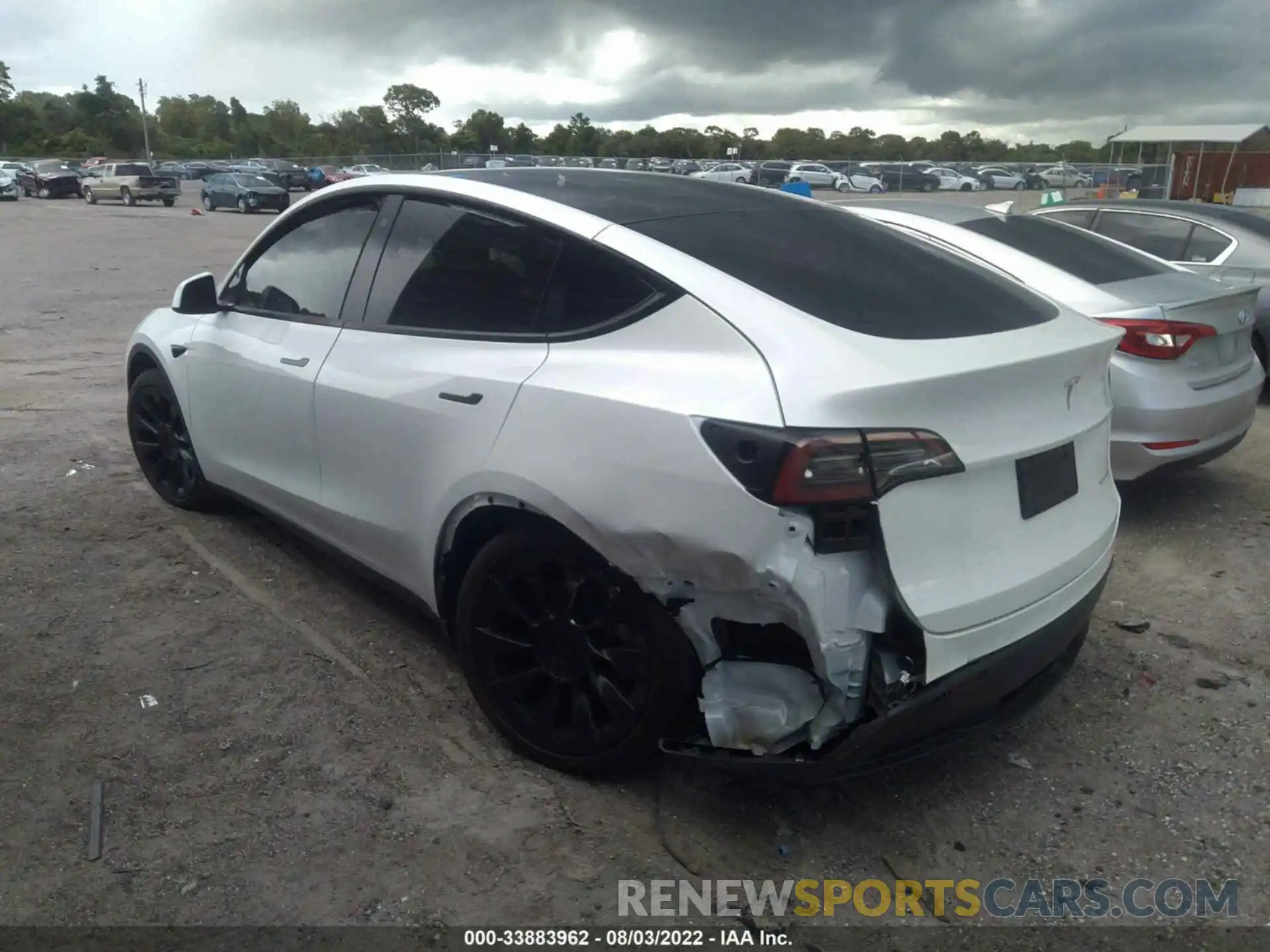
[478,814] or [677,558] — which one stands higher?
Answer: [677,558]

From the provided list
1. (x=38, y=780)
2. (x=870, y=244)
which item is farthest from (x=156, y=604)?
(x=870, y=244)

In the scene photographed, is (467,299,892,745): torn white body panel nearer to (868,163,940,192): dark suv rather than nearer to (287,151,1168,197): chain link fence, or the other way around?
(287,151,1168,197): chain link fence

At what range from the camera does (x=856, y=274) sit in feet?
9.82

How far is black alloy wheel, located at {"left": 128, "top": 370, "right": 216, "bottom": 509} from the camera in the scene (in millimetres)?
4957

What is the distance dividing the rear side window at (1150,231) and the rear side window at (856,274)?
223 inches

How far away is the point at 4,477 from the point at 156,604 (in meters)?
2.32

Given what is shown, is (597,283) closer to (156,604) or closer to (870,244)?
(870,244)

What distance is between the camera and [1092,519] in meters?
3.03

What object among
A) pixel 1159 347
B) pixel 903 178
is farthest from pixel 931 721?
pixel 903 178

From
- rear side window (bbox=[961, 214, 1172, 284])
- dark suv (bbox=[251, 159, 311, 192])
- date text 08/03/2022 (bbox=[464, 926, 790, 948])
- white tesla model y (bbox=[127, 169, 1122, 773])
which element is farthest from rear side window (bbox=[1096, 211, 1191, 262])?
dark suv (bbox=[251, 159, 311, 192])

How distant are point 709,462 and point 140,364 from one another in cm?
395

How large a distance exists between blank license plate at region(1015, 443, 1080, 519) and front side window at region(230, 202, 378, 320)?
243cm

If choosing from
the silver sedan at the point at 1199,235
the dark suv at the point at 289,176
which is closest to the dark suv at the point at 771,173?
the dark suv at the point at 289,176

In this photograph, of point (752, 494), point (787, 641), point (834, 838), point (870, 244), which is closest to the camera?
point (752, 494)
